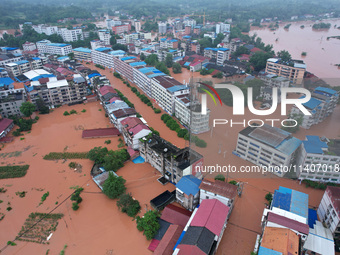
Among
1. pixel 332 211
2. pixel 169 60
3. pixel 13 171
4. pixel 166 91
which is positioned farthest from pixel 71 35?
pixel 332 211

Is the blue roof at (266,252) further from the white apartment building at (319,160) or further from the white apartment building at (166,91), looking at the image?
the white apartment building at (166,91)

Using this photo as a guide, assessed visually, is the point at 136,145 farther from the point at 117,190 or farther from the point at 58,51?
the point at 58,51

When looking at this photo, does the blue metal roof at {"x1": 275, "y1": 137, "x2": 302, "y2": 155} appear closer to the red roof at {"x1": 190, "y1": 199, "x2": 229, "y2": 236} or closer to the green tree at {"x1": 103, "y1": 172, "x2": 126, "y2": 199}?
the red roof at {"x1": 190, "y1": 199, "x2": 229, "y2": 236}

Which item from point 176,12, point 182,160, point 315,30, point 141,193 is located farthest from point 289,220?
point 176,12

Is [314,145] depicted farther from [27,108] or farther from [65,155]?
[27,108]

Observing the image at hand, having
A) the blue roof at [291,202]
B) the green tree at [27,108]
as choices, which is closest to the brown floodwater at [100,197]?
the blue roof at [291,202]

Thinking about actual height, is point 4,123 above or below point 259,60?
below
